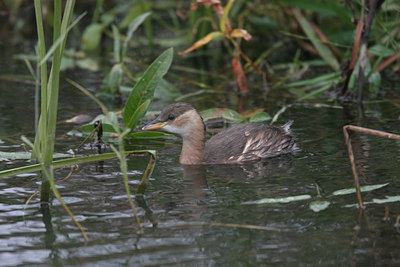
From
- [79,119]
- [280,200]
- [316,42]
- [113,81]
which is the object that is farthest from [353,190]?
[316,42]

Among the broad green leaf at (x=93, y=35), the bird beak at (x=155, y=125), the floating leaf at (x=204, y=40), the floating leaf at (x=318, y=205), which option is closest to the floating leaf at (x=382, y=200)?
the floating leaf at (x=318, y=205)

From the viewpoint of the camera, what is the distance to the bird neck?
607 cm

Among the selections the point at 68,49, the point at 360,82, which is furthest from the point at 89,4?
the point at 360,82

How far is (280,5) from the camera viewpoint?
31.6 feet

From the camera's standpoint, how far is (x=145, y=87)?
6.18 meters

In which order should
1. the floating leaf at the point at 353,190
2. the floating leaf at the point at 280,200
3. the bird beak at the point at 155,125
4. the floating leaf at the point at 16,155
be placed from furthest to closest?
the bird beak at the point at 155,125, the floating leaf at the point at 16,155, the floating leaf at the point at 353,190, the floating leaf at the point at 280,200

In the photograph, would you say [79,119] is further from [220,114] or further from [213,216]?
[213,216]

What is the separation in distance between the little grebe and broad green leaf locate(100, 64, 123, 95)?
1.99m

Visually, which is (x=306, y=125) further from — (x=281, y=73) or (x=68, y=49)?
(x=68, y=49)

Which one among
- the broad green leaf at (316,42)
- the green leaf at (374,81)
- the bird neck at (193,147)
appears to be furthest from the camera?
the broad green leaf at (316,42)

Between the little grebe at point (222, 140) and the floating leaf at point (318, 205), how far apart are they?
5.59ft

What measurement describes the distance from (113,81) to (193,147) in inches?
94.8

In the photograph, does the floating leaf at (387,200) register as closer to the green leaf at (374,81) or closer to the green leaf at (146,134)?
the green leaf at (146,134)

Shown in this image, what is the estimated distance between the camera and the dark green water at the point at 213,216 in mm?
3834
